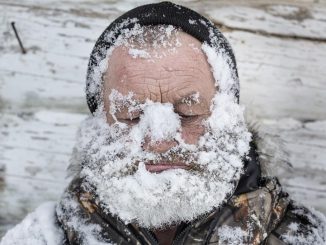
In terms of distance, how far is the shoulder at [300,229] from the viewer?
1.47 m

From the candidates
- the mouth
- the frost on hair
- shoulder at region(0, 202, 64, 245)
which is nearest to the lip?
the mouth

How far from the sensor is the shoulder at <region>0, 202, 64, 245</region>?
151cm

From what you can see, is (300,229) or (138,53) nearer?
(138,53)

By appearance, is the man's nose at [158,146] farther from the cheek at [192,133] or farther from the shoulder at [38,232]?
the shoulder at [38,232]

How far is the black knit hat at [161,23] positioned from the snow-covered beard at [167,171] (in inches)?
5.9

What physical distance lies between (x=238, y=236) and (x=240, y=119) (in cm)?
31

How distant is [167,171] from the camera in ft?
4.29

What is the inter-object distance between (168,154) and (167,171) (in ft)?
0.14

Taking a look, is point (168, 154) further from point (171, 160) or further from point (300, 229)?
point (300, 229)

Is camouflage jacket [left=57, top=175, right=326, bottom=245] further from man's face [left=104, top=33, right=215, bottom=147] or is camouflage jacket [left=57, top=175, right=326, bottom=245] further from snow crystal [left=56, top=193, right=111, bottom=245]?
man's face [left=104, top=33, right=215, bottom=147]

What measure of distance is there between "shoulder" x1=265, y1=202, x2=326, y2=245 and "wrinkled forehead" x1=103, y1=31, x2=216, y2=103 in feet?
1.41

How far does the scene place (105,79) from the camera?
1449 millimetres

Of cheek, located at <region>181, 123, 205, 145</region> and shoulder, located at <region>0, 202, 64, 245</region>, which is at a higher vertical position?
cheek, located at <region>181, 123, 205, 145</region>

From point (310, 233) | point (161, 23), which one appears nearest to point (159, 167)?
point (161, 23)
